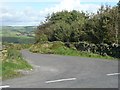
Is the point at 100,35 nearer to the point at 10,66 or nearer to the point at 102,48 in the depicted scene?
the point at 102,48

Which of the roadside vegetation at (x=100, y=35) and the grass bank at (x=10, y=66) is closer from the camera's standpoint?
the grass bank at (x=10, y=66)

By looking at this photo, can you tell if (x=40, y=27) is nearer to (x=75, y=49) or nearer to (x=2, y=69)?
(x=75, y=49)

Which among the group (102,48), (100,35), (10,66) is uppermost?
(100,35)

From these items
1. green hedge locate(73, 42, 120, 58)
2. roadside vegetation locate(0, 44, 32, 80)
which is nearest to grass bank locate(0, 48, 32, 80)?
roadside vegetation locate(0, 44, 32, 80)

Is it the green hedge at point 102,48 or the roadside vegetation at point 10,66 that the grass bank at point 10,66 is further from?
the green hedge at point 102,48

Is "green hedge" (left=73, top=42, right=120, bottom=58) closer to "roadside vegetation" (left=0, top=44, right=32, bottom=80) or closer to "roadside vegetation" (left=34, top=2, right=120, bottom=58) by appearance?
"roadside vegetation" (left=34, top=2, right=120, bottom=58)

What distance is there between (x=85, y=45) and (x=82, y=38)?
5.12 metres

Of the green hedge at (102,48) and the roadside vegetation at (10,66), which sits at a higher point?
the roadside vegetation at (10,66)

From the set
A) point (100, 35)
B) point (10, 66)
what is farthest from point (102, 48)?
point (10, 66)

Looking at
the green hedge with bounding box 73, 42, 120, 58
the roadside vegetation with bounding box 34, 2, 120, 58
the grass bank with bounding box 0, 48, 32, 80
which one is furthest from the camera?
the roadside vegetation with bounding box 34, 2, 120, 58

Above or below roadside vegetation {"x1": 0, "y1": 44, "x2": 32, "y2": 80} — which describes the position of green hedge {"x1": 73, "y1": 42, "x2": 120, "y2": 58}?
below

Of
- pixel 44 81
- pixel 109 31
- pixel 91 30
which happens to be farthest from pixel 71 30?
pixel 44 81

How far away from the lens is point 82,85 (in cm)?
1057

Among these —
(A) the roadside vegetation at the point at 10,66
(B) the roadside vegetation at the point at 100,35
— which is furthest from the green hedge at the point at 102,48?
(A) the roadside vegetation at the point at 10,66
